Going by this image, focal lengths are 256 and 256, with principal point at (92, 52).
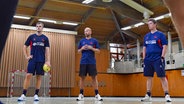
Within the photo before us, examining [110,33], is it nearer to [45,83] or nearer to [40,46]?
[45,83]

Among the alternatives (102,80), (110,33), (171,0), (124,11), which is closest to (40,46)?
(171,0)

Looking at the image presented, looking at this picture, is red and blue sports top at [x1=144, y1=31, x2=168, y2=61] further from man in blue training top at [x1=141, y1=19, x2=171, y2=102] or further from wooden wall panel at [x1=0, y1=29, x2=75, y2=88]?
wooden wall panel at [x1=0, y1=29, x2=75, y2=88]

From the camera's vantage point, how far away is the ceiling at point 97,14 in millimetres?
13281

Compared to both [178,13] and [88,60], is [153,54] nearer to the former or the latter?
[88,60]

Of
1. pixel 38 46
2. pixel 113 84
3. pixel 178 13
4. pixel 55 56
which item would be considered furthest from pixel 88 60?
pixel 113 84

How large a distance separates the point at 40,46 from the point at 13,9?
5.48 metres

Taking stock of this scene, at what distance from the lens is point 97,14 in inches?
591

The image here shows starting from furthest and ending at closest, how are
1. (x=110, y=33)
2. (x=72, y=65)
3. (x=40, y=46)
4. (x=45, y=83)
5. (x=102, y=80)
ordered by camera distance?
(x=110, y=33)
(x=102, y=80)
(x=72, y=65)
(x=45, y=83)
(x=40, y=46)

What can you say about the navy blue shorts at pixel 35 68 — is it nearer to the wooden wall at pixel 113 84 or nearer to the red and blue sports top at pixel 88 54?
the red and blue sports top at pixel 88 54

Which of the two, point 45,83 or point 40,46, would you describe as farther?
point 45,83

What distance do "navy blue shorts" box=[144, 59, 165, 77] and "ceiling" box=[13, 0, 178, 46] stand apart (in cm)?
710

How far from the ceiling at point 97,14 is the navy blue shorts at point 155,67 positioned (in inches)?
279

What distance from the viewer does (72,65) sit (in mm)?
15031

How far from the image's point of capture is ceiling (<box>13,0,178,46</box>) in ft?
43.6
